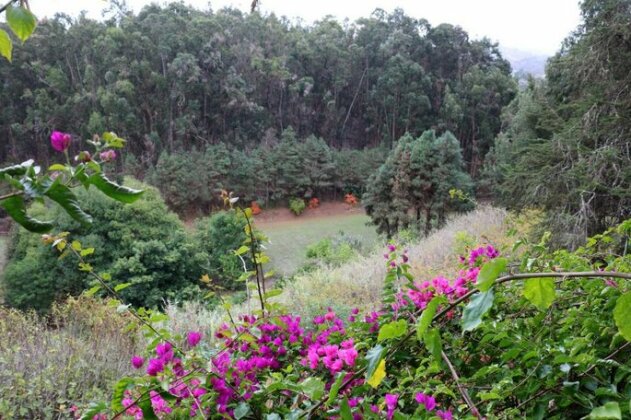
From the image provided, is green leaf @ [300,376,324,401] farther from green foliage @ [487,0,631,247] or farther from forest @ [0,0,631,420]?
green foliage @ [487,0,631,247]

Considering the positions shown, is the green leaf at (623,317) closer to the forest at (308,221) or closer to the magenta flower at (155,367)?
the forest at (308,221)

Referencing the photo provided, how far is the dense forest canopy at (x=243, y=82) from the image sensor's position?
1809 centimetres

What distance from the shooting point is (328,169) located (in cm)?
1827

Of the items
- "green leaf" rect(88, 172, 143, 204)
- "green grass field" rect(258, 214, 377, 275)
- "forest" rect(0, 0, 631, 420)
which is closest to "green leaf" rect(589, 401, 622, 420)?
"forest" rect(0, 0, 631, 420)

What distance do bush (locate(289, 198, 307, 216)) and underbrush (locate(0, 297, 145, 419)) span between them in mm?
13995

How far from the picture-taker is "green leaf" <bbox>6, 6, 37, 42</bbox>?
1.15 ft

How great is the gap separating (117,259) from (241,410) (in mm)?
9752

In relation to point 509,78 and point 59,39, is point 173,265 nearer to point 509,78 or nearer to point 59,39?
point 59,39

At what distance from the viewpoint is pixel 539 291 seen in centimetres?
37

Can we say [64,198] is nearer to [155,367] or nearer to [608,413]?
[608,413]

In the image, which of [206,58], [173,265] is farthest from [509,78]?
[173,265]

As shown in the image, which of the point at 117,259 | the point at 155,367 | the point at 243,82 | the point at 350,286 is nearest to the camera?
the point at 155,367

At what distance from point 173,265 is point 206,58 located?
448 inches

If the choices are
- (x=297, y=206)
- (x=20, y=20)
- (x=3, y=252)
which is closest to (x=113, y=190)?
(x=20, y=20)
